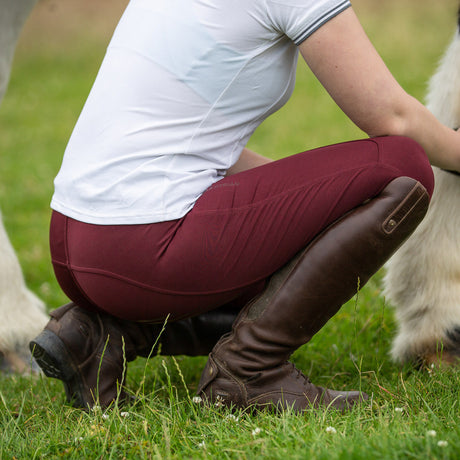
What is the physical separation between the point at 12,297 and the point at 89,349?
1.99 ft

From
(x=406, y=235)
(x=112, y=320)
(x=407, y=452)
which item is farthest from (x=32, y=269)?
(x=407, y=452)

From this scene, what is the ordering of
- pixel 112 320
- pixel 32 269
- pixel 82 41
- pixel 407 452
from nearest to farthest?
pixel 407 452 → pixel 112 320 → pixel 32 269 → pixel 82 41

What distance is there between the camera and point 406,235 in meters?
1.62

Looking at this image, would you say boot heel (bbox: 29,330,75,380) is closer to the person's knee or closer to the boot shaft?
the boot shaft

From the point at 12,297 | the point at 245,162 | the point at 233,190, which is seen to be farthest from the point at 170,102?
the point at 12,297

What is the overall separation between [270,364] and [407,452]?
486 mm

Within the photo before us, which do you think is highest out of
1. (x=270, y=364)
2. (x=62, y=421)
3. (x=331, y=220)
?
(x=331, y=220)

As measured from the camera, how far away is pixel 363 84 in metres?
1.53

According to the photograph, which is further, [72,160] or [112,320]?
[112,320]

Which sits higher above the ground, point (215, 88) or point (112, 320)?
point (215, 88)

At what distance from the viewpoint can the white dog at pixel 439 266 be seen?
73.2 inches

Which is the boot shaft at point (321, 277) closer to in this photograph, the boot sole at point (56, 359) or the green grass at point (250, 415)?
the green grass at point (250, 415)

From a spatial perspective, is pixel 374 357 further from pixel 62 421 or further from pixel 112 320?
pixel 62 421

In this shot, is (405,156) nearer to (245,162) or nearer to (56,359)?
(245,162)
